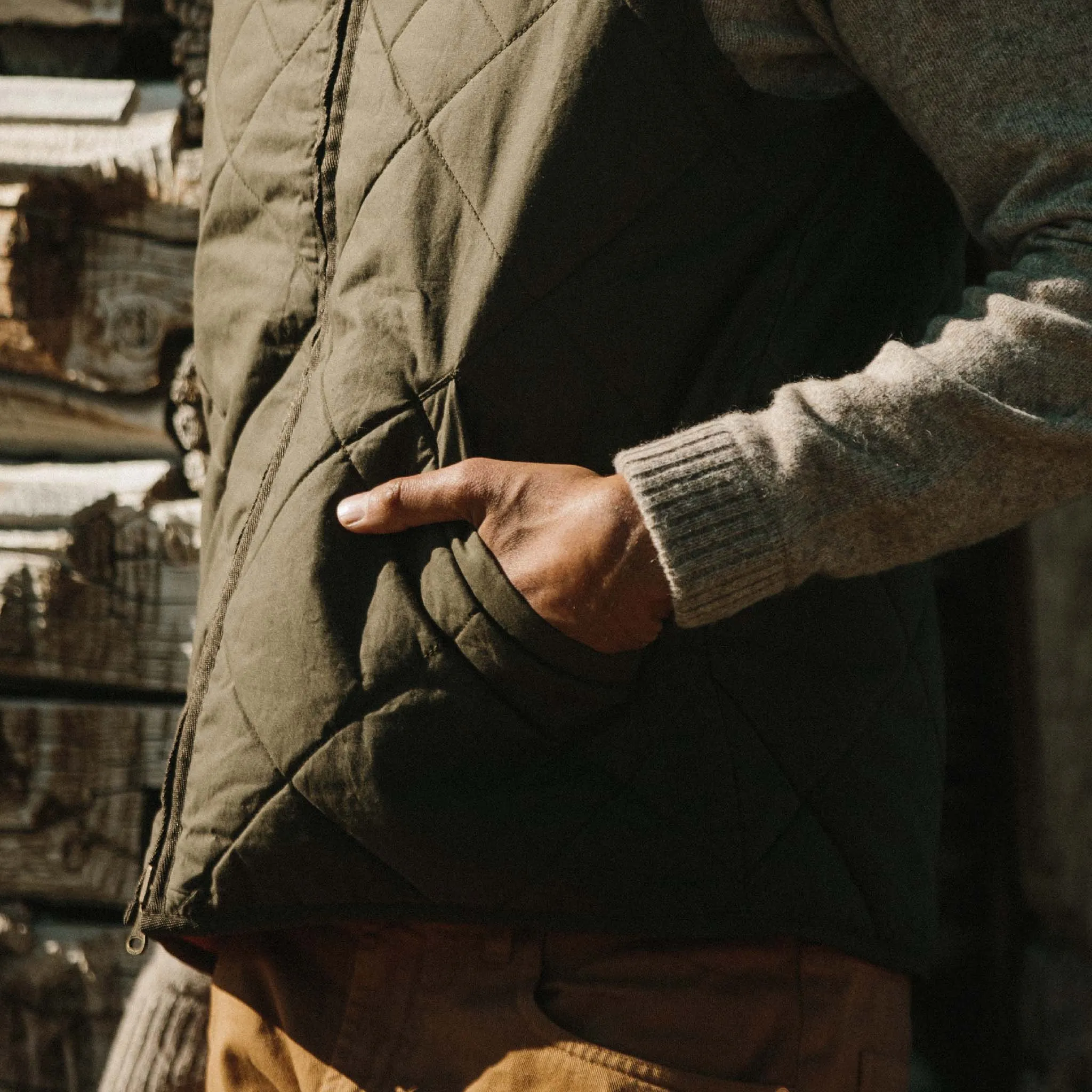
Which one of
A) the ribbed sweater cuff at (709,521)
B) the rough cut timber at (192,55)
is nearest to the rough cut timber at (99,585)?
the rough cut timber at (192,55)

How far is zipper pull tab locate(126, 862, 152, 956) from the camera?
1188 mm

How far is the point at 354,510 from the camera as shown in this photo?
41.8 inches

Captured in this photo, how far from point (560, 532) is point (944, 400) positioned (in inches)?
12.5

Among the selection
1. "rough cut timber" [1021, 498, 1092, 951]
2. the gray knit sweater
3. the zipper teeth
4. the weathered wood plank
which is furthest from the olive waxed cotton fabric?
the weathered wood plank

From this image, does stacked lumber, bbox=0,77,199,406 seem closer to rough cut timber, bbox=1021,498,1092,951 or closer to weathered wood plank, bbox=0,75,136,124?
weathered wood plank, bbox=0,75,136,124

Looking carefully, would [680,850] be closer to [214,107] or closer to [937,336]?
[937,336]

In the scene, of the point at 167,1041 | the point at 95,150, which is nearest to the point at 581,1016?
the point at 167,1041

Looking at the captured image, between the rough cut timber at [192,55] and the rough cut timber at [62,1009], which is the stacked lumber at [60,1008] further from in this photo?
the rough cut timber at [192,55]

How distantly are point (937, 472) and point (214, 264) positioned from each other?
0.80 metres

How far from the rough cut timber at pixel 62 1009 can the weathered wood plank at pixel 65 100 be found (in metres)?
1.31

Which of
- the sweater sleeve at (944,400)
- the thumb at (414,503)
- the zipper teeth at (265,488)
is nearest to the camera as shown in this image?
the sweater sleeve at (944,400)

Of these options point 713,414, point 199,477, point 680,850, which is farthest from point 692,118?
point 199,477

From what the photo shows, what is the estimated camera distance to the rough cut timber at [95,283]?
1.89m

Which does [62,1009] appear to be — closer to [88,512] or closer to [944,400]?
[88,512]
